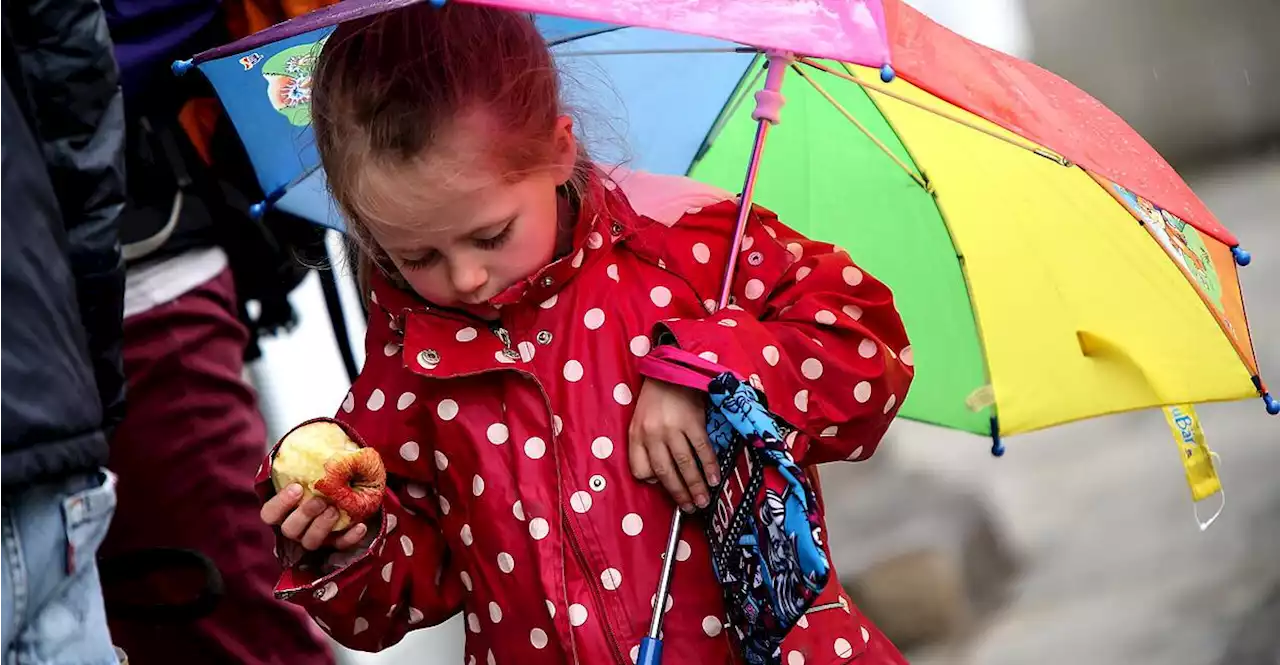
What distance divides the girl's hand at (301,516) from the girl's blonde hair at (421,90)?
28cm

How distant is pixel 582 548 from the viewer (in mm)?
1354

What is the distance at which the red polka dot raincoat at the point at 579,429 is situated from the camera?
136 cm

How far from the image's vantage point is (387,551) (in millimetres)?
1396

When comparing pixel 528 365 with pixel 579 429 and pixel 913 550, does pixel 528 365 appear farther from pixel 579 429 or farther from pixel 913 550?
pixel 913 550

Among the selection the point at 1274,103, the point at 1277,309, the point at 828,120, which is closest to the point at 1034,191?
the point at 828,120

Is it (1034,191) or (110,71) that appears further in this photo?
(1034,191)

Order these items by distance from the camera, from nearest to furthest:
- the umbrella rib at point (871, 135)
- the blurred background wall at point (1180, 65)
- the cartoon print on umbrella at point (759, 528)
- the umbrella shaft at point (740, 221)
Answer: the cartoon print on umbrella at point (759, 528)
the umbrella shaft at point (740, 221)
the umbrella rib at point (871, 135)
the blurred background wall at point (1180, 65)

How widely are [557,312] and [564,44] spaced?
0.40 meters

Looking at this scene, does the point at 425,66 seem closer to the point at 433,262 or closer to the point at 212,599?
the point at 433,262

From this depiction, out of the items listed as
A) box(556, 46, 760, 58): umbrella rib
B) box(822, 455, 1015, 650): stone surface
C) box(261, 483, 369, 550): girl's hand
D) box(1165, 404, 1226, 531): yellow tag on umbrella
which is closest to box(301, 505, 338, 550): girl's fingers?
box(261, 483, 369, 550): girl's hand

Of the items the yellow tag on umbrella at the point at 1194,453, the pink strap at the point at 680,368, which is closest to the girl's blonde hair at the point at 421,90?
the pink strap at the point at 680,368

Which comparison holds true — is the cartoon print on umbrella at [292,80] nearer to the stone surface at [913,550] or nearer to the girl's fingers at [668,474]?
the girl's fingers at [668,474]

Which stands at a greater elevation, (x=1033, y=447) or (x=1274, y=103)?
(x=1274, y=103)

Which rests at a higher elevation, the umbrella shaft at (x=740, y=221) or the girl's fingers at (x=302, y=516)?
the umbrella shaft at (x=740, y=221)
